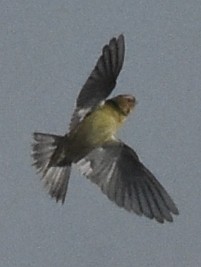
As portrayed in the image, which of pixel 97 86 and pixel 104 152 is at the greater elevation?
pixel 97 86

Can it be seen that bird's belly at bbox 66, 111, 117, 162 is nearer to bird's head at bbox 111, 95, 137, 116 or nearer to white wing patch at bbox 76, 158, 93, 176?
white wing patch at bbox 76, 158, 93, 176

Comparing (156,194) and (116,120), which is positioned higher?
(116,120)

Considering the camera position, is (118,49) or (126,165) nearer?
(118,49)

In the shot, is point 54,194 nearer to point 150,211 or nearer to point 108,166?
point 108,166

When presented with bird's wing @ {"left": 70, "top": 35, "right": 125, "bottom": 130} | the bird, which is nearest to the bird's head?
the bird

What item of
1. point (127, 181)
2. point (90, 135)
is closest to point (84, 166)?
point (90, 135)

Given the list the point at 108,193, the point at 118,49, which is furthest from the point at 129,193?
the point at 118,49

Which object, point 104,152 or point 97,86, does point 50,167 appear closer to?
point 104,152
